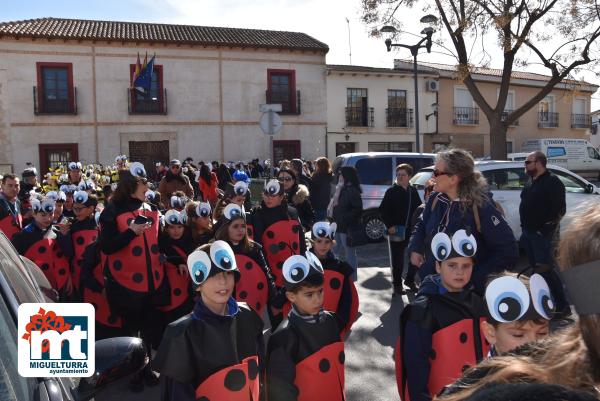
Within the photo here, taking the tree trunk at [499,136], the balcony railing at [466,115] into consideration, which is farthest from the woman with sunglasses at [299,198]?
the balcony railing at [466,115]

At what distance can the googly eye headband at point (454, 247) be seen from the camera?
319 centimetres

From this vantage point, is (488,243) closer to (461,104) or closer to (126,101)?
(126,101)

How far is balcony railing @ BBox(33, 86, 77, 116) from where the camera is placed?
75.0ft

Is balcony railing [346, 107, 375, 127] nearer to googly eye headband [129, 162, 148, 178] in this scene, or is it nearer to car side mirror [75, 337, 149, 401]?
googly eye headband [129, 162, 148, 178]

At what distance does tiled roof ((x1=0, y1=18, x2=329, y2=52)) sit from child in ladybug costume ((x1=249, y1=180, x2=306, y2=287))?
20.8 meters

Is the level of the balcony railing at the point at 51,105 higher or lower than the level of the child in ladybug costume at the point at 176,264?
higher

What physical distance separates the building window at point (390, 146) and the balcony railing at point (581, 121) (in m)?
12.8

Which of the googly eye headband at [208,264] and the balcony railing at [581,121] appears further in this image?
the balcony railing at [581,121]

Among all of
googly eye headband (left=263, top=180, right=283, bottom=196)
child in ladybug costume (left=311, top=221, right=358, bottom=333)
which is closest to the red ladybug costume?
googly eye headband (left=263, top=180, right=283, bottom=196)

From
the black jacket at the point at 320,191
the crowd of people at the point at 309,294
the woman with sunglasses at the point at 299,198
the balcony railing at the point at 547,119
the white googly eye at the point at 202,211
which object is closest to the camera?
the crowd of people at the point at 309,294

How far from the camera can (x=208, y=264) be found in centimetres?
301

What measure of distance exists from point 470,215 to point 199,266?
185 centimetres

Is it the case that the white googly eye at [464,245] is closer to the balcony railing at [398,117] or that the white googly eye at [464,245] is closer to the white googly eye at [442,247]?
the white googly eye at [442,247]

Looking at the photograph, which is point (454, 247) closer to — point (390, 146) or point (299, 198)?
point (299, 198)
